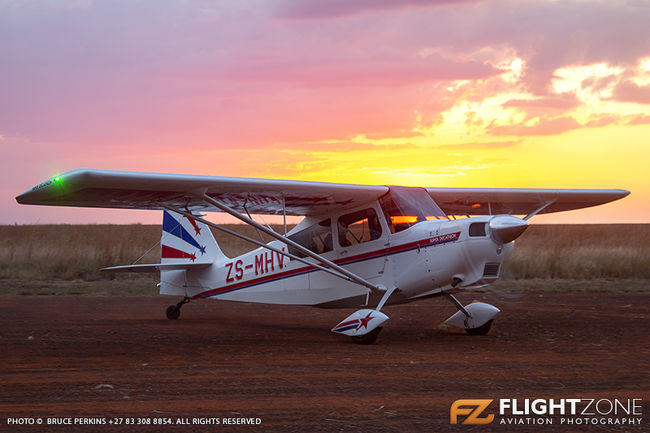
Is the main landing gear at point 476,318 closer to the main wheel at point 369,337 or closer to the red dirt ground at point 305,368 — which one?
the red dirt ground at point 305,368

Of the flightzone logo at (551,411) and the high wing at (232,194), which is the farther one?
the high wing at (232,194)

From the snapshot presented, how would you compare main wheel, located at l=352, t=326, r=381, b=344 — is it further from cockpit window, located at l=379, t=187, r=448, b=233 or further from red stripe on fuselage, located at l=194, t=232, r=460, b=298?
cockpit window, located at l=379, t=187, r=448, b=233

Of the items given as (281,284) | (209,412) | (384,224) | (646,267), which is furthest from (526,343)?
(646,267)

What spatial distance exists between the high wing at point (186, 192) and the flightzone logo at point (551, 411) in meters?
5.08

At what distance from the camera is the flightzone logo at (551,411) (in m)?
5.58

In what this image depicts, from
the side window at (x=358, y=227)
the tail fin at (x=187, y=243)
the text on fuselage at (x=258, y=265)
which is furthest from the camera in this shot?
the tail fin at (x=187, y=243)

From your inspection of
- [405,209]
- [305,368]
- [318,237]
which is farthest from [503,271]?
[305,368]

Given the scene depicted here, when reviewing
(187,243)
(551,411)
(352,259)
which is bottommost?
(551,411)

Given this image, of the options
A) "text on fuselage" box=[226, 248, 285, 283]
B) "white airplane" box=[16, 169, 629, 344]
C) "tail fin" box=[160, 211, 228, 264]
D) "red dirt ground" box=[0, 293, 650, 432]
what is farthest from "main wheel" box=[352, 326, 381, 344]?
"tail fin" box=[160, 211, 228, 264]

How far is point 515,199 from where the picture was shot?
43.8ft

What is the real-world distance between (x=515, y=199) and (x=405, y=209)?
3620 millimetres

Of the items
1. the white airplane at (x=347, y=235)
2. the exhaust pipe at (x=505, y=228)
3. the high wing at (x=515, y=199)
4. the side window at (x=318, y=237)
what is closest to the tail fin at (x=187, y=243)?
the white airplane at (x=347, y=235)

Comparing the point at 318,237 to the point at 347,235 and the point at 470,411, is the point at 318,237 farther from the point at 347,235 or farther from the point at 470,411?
the point at 470,411

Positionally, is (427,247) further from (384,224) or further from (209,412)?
(209,412)
